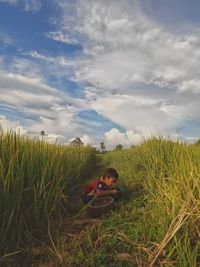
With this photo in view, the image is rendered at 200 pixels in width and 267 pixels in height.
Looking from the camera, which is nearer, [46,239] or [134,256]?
[134,256]

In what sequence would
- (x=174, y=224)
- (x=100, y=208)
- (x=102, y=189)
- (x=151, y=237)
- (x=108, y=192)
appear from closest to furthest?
(x=174, y=224)
(x=151, y=237)
(x=100, y=208)
(x=108, y=192)
(x=102, y=189)

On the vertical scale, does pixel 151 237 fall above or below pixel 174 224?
below

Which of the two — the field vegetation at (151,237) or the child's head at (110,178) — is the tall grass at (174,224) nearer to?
the field vegetation at (151,237)

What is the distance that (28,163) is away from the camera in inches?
183

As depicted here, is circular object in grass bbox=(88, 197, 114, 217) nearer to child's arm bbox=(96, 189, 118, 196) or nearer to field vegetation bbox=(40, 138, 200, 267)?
field vegetation bbox=(40, 138, 200, 267)

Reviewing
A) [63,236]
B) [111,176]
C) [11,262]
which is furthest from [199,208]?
[111,176]

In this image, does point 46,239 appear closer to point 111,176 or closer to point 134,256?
point 134,256

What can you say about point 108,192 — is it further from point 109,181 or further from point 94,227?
point 94,227

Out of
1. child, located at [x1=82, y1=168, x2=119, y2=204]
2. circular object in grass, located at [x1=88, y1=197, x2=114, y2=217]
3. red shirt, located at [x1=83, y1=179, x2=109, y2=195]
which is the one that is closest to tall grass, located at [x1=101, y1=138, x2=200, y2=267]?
circular object in grass, located at [x1=88, y1=197, x2=114, y2=217]

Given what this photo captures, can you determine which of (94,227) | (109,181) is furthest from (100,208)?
(109,181)

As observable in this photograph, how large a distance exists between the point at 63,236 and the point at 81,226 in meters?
0.62

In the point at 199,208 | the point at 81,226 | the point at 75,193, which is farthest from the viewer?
the point at 75,193

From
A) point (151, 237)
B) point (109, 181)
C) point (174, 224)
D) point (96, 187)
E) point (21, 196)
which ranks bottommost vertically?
point (151, 237)

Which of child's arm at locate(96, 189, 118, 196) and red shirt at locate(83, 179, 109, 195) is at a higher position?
red shirt at locate(83, 179, 109, 195)
